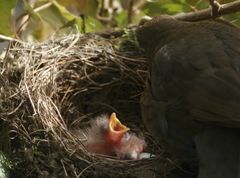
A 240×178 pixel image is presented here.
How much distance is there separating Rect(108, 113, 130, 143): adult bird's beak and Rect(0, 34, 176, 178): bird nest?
18 cm

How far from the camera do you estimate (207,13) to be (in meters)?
4.43

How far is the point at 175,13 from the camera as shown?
4.77 m

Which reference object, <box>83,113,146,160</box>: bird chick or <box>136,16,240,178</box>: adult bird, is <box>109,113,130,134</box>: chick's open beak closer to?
<box>83,113,146,160</box>: bird chick

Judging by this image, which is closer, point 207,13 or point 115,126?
point 207,13

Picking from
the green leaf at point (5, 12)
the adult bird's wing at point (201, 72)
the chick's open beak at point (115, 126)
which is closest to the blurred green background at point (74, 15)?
the green leaf at point (5, 12)

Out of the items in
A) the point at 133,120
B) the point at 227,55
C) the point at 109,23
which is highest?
the point at 227,55

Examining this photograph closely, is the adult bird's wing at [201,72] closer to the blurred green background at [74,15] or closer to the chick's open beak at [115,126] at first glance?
the blurred green background at [74,15]

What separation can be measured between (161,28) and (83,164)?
96 centimetres

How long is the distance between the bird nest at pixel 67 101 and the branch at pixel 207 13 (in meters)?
0.33

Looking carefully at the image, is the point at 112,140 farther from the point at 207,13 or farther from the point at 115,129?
the point at 207,13

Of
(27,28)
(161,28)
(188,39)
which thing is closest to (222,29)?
(188,39)

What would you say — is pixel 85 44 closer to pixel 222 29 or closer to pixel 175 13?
pixel 175 13

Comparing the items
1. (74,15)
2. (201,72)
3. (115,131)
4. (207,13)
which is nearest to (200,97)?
(201,72)

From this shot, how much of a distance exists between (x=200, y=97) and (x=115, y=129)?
3.54 feet
